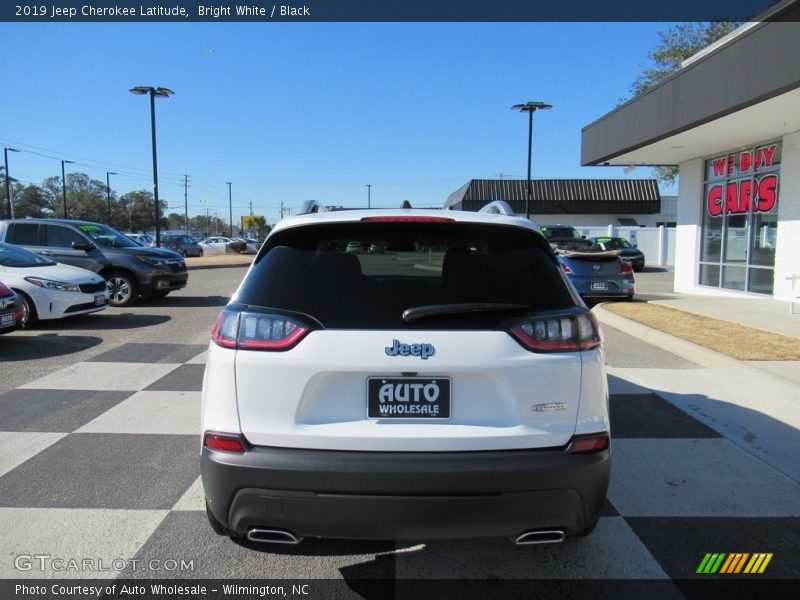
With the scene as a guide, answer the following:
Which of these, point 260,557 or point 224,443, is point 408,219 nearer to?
point 224,443

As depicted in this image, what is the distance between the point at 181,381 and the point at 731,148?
46.9 ft

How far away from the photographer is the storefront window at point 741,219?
13422mm

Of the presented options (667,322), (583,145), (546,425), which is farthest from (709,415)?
(583,145)

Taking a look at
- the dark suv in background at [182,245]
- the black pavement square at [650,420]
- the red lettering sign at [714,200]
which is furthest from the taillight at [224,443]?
the dark suv in background at [182,245]

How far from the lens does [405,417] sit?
2398 mm

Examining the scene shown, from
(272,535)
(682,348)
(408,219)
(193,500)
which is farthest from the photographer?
(682,348)

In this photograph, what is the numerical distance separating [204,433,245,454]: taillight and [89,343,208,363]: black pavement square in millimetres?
5386

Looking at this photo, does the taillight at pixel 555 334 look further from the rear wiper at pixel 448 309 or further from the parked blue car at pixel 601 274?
the parked blue car at pixel 601 274

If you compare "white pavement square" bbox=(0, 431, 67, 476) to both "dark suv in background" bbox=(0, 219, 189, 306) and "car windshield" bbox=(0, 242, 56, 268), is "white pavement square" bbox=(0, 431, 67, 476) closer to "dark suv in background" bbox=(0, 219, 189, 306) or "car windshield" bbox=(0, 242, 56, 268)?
"car windshield" bbox=(0, 242, 56, 268)

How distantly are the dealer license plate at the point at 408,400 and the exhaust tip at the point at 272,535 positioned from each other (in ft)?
1.92

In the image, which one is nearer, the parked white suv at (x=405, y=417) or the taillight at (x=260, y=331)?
the parked white suv at (x=405, y=417)

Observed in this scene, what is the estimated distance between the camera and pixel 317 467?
232cm

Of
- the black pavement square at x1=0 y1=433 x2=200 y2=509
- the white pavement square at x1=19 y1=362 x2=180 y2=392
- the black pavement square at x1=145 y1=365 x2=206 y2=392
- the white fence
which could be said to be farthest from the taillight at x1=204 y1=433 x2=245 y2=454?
the white fence

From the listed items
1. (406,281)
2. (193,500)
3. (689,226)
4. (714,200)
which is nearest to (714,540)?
(406,281)
